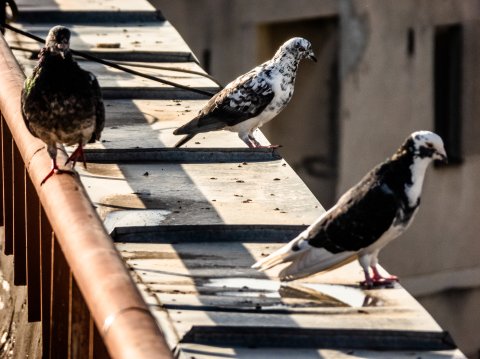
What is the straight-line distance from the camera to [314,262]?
5.58 metres

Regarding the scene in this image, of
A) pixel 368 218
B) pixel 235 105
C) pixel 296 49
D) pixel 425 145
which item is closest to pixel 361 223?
pixel 368 218

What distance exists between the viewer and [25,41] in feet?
33.2

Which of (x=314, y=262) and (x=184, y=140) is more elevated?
(x=314, y=262)

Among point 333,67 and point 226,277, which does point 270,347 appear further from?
point 333,67

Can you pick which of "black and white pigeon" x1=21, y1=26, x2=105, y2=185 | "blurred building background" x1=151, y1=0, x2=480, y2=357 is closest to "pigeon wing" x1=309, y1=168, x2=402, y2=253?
"black and white pigeon" x1=21, y1=26, x2=105, y2=185

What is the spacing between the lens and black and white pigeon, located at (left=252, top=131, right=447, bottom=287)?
5.55 metres

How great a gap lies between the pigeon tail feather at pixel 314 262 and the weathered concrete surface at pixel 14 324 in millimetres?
1180

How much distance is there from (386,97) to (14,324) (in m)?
14.6

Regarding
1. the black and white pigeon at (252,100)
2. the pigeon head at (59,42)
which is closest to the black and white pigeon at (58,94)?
the pigeon head at (59,42)

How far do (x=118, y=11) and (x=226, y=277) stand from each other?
18.8 ft

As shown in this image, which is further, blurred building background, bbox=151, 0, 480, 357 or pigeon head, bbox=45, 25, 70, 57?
blurred building background, bbox=151, 0, 480, 357

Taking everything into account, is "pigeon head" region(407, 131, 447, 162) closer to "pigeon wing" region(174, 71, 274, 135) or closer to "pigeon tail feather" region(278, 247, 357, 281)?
"pigeon tail feather" region(278, 247, 357, 281)

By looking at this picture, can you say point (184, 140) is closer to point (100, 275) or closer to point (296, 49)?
point (296, 49)

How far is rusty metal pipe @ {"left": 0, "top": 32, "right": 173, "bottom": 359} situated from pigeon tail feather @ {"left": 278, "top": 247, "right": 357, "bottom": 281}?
0.95m
